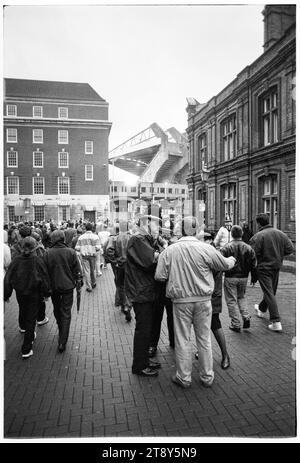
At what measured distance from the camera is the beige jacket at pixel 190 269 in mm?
3680

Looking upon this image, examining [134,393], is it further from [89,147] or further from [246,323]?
[89,147]

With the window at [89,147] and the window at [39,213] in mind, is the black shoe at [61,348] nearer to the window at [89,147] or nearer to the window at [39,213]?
the window at [39,213]

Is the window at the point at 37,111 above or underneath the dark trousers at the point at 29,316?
above

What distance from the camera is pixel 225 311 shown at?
695cm

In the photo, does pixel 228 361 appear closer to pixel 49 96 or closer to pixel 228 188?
pixel 228 188

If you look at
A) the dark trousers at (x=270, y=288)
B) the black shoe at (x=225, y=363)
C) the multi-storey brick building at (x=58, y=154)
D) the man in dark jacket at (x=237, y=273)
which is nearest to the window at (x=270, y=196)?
the dark trousers at (x=270, y=288)

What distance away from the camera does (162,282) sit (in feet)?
15.2

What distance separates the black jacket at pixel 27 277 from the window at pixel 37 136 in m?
41.4

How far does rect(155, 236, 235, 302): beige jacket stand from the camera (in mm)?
3680

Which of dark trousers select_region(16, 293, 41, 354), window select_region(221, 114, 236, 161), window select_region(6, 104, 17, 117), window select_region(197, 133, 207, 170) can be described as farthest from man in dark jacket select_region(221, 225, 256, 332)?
window select_region(6, 104, 17, 117)

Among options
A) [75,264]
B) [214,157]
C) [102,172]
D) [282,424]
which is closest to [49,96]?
[102,172]

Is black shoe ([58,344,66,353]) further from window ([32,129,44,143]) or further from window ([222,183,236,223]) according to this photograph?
window ([32,129,44,143])

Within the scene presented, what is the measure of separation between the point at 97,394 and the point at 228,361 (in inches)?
72.9

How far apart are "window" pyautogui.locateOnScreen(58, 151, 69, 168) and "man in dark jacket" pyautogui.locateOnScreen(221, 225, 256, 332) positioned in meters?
40.8
